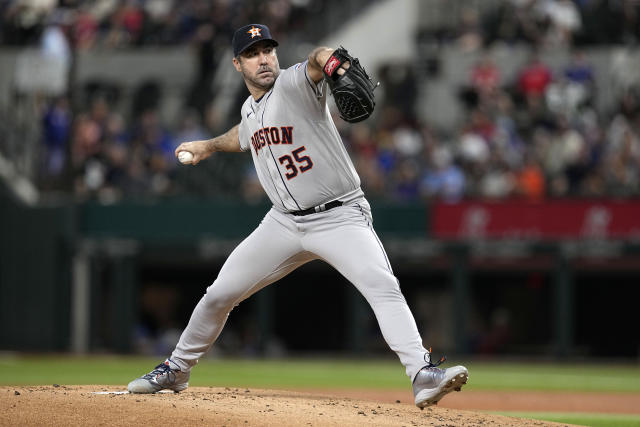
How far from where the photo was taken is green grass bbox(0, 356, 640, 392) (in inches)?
457

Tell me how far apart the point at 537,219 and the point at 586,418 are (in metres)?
8.00

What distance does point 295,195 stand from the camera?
597 centimetres

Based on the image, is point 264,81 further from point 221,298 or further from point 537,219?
point 537,219

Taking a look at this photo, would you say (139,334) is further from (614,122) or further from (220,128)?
(614,122)

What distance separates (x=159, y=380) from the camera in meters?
6.48

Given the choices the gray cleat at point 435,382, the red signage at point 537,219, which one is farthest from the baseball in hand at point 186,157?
the red signage at point 537,219

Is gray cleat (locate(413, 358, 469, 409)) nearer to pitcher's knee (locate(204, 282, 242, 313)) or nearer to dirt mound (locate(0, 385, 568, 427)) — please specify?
dirt mound (locate(0, 385, 568, 427))

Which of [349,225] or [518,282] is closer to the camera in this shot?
[349,225]

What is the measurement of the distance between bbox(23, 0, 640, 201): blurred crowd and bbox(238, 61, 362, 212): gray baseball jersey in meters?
10.4

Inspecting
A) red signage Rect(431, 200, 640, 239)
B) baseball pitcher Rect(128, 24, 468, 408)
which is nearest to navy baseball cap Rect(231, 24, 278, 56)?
baseball pitcher Rect(128, 24, 468, 408)

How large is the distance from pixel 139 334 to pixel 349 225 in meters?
11.9

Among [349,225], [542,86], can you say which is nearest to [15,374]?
[349,225]

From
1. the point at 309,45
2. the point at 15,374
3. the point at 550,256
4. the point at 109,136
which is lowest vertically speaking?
the point at 15,374

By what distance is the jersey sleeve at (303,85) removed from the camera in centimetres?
577
